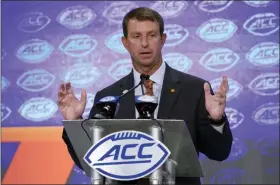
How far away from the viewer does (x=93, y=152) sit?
1.76m

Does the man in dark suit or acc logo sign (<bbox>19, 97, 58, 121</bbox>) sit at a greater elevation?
the man in dark suit

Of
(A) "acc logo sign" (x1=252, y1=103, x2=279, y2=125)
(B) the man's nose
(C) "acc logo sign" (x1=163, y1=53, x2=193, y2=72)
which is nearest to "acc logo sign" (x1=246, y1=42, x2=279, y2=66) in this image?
(A) "acc logo sign" (x1=252, y1=103, x2=279, y2=125)

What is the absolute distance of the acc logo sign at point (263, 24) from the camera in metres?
4.28

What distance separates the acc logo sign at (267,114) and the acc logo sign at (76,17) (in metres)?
1.62

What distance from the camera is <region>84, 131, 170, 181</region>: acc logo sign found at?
1.72 meters

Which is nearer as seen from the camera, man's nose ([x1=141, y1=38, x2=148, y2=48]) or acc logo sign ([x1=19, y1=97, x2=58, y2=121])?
man's nose ([x1=141, y1=38, x2=148, y2=48])

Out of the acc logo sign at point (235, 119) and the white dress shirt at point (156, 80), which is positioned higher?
the white dress shirt at point (156, 80)

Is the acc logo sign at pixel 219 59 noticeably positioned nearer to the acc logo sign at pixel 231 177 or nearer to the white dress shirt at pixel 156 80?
the acc logo sign at pixel 231 177

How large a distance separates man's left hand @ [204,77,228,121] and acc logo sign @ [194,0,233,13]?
245 cm

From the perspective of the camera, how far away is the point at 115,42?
450 centimetres

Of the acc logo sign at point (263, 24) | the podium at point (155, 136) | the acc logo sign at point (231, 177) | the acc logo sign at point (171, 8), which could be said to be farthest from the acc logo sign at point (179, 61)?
the podium at point (155, 136)

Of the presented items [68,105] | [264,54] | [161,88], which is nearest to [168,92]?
[161,88]

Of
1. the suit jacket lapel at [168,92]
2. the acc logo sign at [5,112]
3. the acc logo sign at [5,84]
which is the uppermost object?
the suit jacket lapel at [168,92]

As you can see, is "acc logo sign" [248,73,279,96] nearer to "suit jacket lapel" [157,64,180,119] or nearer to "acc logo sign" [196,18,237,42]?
"acc logo sign" [196,18,237,42]
